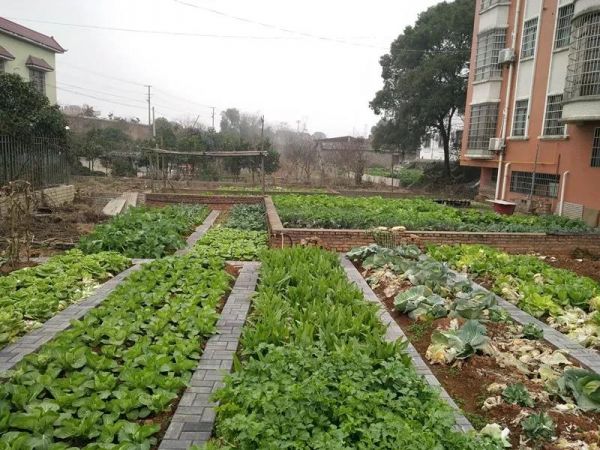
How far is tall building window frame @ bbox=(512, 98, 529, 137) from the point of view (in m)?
18.0

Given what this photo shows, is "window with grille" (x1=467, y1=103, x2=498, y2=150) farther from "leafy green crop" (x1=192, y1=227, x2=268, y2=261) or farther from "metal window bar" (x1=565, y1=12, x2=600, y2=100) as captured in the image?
"leafy green crop" (x1=192, y1=227, x2=268, y2=261)

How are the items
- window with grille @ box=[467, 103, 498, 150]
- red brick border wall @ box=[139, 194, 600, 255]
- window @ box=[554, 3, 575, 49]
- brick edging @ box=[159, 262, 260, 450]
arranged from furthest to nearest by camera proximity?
window with grille @ box=[467, 103, 498, 150] → window @ box=[554, 3, 575, 49] → red brick border wall @ box=[139, 194, 600, 255] → brick edging @ box=[159, 262, 260, 450]

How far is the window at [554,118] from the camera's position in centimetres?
1596

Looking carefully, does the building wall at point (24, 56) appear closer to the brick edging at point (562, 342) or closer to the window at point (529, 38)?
the window at point (529, 38)

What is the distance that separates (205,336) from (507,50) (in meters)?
18.9

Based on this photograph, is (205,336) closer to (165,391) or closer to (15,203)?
(165,391)

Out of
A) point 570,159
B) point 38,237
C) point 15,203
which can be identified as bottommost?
point 38,237

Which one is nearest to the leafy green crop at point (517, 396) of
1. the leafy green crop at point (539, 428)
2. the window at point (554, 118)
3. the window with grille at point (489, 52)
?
the leafy green crop at point (539, 428)

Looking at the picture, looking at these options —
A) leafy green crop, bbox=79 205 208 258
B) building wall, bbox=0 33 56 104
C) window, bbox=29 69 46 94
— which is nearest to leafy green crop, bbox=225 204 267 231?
leafy green crop, bbox=79 205 208 258

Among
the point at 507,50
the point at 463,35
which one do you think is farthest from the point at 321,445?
the point at 463,35

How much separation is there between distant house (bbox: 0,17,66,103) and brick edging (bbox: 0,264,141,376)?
1948 centimetres

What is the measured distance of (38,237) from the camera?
9.37 metres

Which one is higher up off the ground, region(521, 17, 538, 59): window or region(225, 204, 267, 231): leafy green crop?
region(521, 17, 538, 59): window

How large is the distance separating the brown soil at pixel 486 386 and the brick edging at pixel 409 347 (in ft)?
0.24
